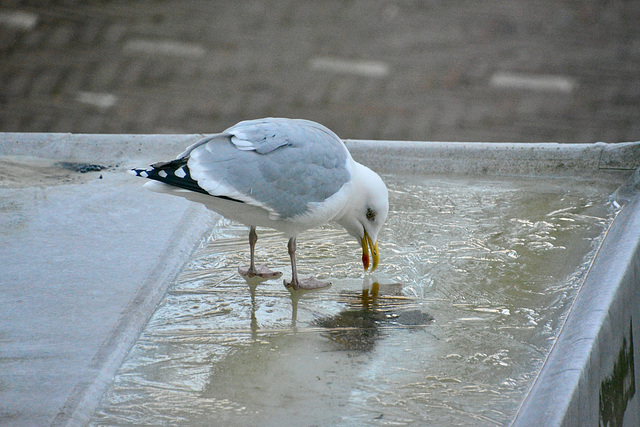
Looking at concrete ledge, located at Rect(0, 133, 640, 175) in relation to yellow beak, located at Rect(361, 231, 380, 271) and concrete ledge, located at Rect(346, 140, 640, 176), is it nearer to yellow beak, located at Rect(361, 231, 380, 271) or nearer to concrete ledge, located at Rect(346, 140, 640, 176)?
concrete ledge, located at Rect(346, 140, 640, 176)

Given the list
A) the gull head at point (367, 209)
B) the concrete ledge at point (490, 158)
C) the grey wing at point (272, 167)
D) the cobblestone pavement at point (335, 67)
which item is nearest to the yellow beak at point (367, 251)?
the gull head at point (367, 209)

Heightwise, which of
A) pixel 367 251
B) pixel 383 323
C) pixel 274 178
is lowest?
pixel 383 323

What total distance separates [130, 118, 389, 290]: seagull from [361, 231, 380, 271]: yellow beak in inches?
3.8

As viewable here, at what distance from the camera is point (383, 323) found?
2.54 metres

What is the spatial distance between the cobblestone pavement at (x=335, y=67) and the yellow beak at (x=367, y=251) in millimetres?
2439

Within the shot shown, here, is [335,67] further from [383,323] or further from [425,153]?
[383,323]

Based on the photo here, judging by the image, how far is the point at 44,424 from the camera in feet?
6.39

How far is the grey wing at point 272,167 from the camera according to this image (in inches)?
101

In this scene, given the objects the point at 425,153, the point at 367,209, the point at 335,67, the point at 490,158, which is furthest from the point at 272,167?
the point at 335,67

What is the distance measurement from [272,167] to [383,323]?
0.62m

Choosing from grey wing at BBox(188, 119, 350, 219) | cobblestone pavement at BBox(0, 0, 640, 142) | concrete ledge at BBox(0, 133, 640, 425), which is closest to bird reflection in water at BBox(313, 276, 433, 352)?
grey wing at BBox(188, 119, 350, 219)

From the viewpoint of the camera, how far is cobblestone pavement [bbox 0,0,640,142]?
5.43 meters

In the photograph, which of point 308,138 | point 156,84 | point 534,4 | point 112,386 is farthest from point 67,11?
point 112,386

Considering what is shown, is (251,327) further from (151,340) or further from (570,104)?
(570,104)
